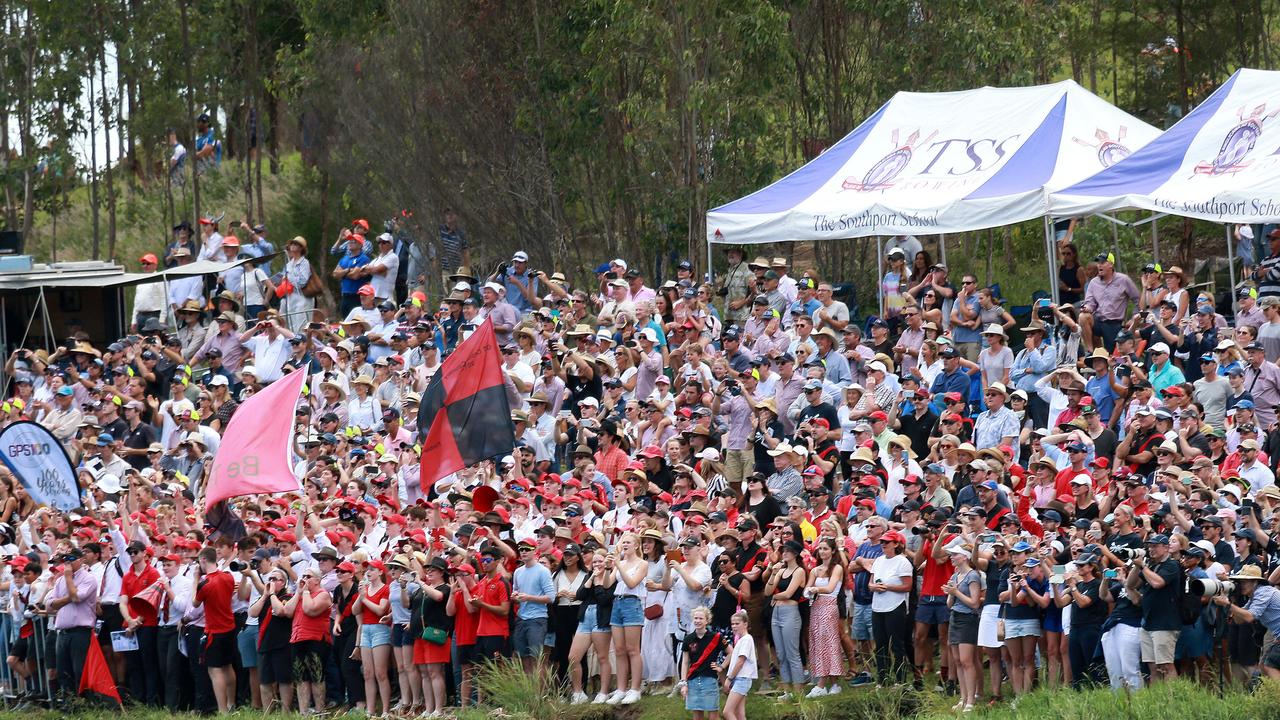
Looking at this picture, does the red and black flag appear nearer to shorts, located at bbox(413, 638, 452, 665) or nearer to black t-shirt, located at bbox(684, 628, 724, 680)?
shorts, located at bbox(413, 638, 452, 665)

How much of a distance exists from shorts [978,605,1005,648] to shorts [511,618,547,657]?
447 cm

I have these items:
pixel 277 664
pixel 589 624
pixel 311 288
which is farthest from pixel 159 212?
pixel 589 624

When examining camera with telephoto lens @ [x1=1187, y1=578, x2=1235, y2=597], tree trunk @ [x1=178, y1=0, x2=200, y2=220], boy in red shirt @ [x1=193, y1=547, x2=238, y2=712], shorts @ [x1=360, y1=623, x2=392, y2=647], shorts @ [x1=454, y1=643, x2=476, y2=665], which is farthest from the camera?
tree trunk @ [x1=178, y1=0, x2=200, y2=220]

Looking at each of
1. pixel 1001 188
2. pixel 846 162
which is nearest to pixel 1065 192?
pixel 1001 188

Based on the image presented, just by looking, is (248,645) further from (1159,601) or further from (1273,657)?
(1273,657)

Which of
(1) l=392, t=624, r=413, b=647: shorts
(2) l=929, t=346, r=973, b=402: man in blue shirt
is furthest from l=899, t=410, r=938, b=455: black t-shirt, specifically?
(1) l=392, t=624, r=413, b=647: shorts

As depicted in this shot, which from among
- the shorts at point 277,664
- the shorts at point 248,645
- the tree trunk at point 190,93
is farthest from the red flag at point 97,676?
the tree trunk at point 190,93

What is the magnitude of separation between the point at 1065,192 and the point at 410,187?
47.6ft

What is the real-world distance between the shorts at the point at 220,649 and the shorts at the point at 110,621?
1325 millimetres

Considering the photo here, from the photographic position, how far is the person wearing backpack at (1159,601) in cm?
1562

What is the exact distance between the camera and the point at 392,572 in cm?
1928

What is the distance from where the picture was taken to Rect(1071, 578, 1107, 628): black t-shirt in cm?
1614

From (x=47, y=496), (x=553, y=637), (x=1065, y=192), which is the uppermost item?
(x=1065, y=192)

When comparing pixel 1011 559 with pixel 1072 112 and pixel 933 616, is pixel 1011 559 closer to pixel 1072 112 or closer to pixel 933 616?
pixel 933 616
